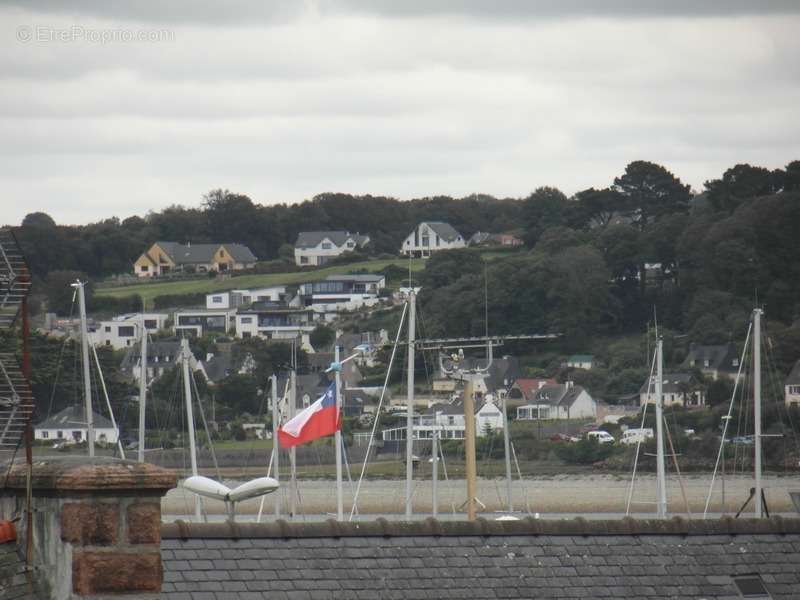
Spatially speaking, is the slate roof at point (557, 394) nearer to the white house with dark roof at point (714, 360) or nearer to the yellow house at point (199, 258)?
the white house with dark roof at point (714, 360)

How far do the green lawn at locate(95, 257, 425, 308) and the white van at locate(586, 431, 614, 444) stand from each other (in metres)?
58.7

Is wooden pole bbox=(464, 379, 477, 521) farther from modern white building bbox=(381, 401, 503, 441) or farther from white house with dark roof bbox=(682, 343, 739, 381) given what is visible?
white house with dark roof bbox=(682, 343, 739, 381)

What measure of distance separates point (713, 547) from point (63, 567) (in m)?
7.41

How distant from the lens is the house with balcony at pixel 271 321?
148750 mm

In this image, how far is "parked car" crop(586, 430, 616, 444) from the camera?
97875 millimetres

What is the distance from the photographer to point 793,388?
327 feet

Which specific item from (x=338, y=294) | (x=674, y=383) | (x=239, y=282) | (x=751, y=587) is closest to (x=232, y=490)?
(x=751, y=587)

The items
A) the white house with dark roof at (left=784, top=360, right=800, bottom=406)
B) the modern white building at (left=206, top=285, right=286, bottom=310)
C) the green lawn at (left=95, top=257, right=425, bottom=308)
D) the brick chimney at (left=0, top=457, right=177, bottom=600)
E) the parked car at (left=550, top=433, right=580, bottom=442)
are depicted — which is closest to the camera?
the brick chimney at (left=0, top=457, right=177, bottom=600)

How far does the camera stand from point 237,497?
12.0 m

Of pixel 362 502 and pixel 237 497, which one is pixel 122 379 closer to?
pixel 362 502

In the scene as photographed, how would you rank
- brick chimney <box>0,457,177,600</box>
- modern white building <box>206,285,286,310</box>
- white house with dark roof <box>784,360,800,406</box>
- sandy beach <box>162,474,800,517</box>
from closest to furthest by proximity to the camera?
1. brick chimney <box>0,457,177,600</box>
2. sandy beach <box>162,474,800,517</box>
3. white house with dark roof <box>784,360,800,406</box>
4. modern white building <box>206,285,286,310</box>

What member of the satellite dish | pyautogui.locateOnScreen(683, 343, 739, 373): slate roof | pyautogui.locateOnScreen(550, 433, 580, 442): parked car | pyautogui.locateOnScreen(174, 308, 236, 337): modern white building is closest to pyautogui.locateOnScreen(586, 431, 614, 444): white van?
pyautogui.locateOnScreen(550, 433, 580, 442): parked car

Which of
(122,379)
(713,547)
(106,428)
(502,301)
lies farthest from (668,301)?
(713,547)

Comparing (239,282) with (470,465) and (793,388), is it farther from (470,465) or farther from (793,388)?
(470,465)
